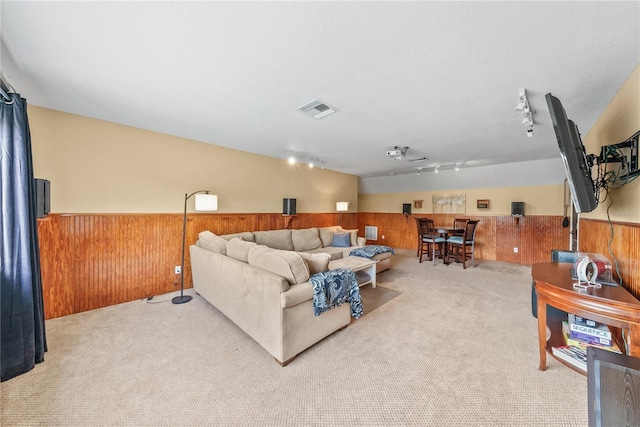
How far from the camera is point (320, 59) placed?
1.66m

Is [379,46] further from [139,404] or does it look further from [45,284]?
[45,284]

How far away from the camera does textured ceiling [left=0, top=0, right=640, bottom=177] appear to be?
1.29 meters

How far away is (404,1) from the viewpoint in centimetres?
121

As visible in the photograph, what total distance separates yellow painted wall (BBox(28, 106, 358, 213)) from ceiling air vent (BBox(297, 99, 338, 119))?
2155 millimetres

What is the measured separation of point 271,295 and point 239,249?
2.93 feet

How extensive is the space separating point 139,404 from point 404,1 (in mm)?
2863

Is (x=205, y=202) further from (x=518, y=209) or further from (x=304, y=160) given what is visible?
(x=518, y=209)

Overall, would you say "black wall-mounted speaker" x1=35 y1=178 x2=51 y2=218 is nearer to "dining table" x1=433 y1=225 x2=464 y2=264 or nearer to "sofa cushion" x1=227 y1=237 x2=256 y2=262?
"sofa cushion" x1=227 y1=237 x2=256 y2=262

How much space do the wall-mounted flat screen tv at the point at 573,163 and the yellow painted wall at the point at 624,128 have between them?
0.46 metres

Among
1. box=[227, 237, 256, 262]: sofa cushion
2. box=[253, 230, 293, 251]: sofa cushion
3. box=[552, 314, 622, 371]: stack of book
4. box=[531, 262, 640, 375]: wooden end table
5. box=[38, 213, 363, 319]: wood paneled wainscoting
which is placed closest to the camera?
box=[531, 262, 640, 375]: wooden end table

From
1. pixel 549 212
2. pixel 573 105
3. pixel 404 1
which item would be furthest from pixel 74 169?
pixel 549 212

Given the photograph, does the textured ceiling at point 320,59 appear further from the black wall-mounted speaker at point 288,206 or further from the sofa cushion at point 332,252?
the sofa cushion at point 332,252

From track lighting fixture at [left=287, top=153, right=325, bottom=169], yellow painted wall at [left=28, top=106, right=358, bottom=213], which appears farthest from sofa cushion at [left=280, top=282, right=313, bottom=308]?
track lighting fixture at [left=287, top=153, right=325, bottom=169]

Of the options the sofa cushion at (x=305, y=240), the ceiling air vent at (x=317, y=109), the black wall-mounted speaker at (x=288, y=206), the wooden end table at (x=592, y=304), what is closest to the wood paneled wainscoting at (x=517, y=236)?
the sofa cushion at (x=305, y=240)
